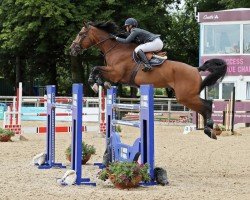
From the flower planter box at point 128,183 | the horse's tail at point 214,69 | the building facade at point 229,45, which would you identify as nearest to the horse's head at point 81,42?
the horse's tail at point 214,69

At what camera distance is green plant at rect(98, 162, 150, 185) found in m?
8.41

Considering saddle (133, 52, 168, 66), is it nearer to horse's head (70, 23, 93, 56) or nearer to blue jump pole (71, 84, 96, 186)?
horse's head (70, 23, 93, 56)

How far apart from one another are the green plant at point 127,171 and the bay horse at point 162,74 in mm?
1882

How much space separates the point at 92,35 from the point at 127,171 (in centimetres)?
312

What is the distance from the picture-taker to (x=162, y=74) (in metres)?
10.1

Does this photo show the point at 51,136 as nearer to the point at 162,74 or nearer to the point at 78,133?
the point at 78,133

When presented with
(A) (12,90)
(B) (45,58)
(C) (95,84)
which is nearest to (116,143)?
(C) (95,84)

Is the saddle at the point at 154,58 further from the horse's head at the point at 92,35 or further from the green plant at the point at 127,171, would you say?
the green plant at the point at 127,171

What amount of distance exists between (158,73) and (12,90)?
35472 mm

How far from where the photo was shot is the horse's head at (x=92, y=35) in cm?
1064

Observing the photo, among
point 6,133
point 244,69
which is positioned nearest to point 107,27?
point 6,133

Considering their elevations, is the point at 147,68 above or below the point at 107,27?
below

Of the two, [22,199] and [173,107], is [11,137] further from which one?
[173,107]

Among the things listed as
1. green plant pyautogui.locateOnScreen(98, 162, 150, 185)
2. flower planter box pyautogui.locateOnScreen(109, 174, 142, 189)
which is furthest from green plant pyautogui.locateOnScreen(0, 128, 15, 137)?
A: flower planter box pyautogui.locateOnScreen(109, 174, 142, 189)
